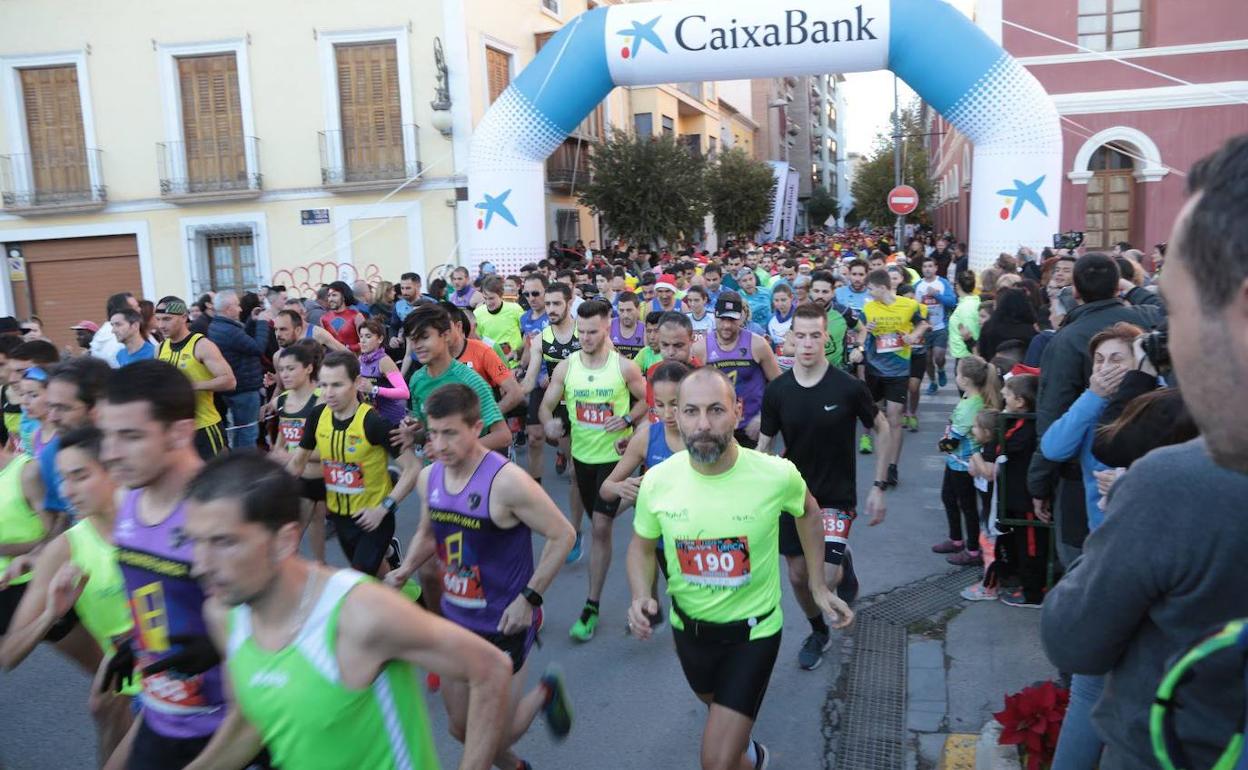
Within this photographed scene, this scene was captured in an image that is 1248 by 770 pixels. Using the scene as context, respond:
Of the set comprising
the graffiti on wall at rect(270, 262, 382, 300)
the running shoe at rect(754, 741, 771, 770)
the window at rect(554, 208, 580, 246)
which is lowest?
the running shoe at rect(754, 741, 771, 770)

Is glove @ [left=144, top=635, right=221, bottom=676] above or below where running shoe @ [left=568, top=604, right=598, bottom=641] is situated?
above

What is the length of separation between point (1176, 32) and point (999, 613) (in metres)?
17.6

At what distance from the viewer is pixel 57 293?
21.1 m

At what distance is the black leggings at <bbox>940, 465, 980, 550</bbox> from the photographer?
6301 mm

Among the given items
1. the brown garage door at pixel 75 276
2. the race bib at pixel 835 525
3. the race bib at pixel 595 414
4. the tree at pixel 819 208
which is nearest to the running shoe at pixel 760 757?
the race bib at pixel 835 525

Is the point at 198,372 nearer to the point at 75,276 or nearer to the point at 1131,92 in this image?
the point at 75,276

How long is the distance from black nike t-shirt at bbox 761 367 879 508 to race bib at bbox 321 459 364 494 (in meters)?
2.46

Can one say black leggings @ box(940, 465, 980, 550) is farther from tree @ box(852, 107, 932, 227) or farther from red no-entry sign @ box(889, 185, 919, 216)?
tree @ box(852, 107, 932, 227)

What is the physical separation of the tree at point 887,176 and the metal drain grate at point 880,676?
37.0 m

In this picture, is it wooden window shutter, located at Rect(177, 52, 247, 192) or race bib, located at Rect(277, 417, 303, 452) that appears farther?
wooden window shutter, located at Rect(177, 52, 247, 192)

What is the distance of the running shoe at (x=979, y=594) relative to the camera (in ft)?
19.0

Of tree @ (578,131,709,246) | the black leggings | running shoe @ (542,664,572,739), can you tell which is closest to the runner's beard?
running shoe @ (542,664,572,739)

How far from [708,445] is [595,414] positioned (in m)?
2.80

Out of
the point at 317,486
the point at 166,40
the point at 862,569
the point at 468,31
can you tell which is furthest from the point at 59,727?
the point at 166,40
